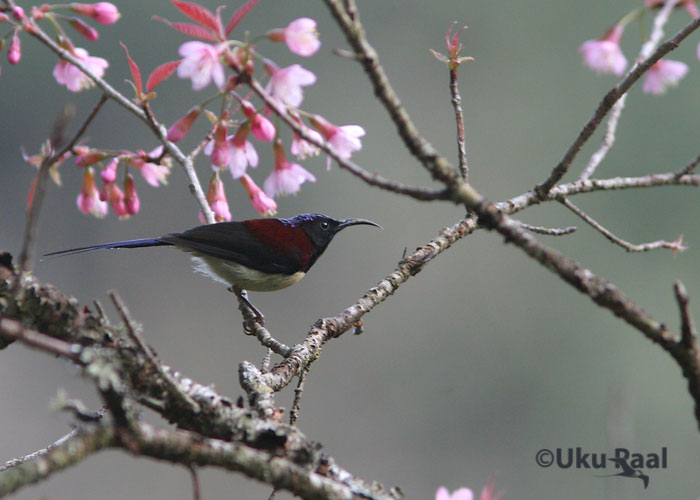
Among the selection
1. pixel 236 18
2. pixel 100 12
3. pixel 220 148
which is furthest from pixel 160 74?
pixel 100 12

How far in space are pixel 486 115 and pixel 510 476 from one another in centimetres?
623

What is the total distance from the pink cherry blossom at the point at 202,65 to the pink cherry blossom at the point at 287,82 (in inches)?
4.4

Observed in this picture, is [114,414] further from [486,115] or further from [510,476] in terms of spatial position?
[486,115]

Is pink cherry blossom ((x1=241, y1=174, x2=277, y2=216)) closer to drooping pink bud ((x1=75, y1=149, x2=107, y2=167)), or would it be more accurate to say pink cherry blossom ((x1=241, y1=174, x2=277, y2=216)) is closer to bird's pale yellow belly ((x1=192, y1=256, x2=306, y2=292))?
drooping pink bud ((x1=75, y1=149, x2=107, y2=167))

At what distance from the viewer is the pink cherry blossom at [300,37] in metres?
1.16

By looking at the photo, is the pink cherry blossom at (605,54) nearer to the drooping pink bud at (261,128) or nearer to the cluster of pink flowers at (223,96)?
the cluster of pink flowers at (223,96)

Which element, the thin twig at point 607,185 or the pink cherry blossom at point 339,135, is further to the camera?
the pink cherry blossom at point 339,135

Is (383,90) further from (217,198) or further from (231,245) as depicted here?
(231,245)

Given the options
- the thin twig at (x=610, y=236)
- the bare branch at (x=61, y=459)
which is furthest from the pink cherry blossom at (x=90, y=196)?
the bare branch at (x=61, y=459)

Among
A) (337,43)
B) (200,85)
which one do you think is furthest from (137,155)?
(337,43)

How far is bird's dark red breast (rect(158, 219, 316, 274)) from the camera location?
248cm

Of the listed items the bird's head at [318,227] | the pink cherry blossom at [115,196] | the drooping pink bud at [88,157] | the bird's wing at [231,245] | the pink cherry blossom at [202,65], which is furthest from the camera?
the bird's head at [318,227]

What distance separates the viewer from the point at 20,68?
9.05 metres

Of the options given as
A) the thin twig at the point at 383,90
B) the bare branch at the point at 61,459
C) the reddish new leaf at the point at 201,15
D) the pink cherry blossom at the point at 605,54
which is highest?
the pink cherry blossom at the point at 605,54
